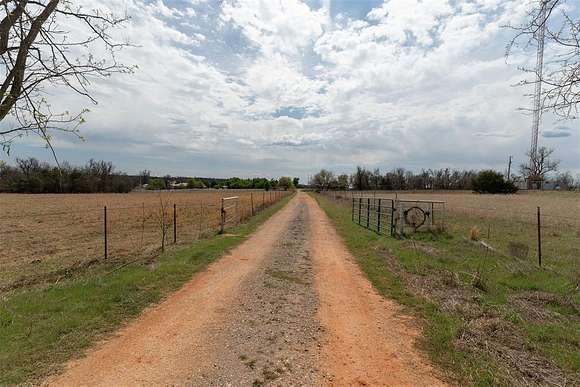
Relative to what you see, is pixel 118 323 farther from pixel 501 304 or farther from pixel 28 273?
pixel 28 273

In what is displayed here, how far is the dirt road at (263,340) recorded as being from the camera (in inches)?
141

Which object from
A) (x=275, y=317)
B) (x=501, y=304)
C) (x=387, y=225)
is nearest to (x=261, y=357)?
(x=275, y=317)

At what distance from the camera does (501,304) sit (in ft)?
20.4

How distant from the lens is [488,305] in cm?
612

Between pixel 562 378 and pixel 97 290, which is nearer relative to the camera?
pixel 562 378

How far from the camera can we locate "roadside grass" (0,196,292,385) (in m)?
3.77

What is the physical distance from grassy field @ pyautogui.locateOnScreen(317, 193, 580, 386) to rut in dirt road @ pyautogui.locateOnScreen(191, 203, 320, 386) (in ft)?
5.02

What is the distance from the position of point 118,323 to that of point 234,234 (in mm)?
9841

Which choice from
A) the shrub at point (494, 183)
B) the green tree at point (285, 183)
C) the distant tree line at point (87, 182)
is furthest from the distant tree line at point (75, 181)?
the shrub at point (494, 183)

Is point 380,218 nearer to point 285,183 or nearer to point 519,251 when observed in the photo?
point 519,251

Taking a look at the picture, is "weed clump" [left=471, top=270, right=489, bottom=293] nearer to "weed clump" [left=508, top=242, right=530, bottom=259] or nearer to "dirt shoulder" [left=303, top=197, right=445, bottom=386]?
"dirt shoulder" [left=303, top=197, right=445, bottom=386]

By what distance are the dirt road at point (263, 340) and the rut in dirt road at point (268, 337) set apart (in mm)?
11

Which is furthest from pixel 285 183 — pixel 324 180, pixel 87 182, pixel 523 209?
pixel 523 209

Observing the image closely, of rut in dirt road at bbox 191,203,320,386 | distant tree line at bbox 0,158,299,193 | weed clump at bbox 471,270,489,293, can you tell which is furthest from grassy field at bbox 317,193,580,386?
distant tree line at bbox 0,158,299,193
